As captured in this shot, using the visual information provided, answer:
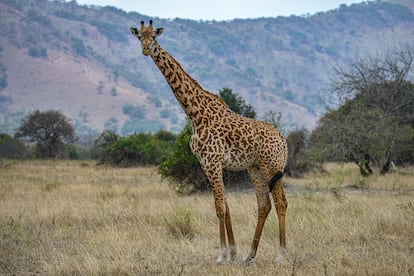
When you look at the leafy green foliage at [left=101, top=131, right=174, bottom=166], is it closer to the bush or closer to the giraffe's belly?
the bush

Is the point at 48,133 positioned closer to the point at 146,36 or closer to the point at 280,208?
the point at 146,36

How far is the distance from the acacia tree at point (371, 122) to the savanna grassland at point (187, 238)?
7.70 meters

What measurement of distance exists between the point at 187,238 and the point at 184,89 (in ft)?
9.79

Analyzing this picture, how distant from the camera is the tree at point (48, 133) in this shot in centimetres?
4512

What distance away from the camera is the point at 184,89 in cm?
712

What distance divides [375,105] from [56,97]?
592 ft

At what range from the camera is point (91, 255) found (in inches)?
291

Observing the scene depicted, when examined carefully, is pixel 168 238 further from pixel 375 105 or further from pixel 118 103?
pixel 118 103

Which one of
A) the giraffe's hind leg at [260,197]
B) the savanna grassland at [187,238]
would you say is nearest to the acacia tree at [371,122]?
the savanna grassland at [187,238]

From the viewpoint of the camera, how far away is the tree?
4512 centimetres

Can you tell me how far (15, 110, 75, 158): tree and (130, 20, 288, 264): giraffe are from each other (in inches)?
1573

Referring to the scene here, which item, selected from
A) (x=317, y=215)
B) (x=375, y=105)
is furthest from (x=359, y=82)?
(x=317, y=215)

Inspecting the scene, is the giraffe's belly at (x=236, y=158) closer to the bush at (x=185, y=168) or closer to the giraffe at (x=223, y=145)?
the giraffe at (x=223, y=145)

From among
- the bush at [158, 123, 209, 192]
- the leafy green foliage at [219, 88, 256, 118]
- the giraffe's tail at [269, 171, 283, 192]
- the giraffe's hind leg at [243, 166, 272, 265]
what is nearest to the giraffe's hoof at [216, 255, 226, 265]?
the giraffe's hind leg at [243, 166, 272, 265]
